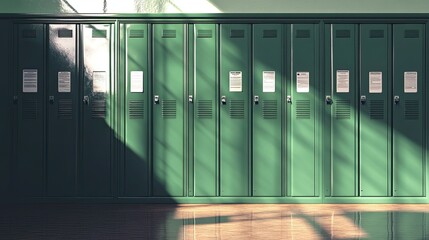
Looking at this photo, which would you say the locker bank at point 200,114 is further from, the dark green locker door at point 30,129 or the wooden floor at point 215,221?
the wooden floor at point 215,221

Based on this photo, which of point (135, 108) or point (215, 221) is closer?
point (215, 221)

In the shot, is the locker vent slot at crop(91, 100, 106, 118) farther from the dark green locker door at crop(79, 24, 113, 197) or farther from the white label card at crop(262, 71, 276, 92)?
the white label card at crop(262, 71, 276, 92)

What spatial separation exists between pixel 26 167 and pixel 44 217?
5.27 feet

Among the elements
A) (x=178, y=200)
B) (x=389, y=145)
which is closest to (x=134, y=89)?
(x=178, y=200)

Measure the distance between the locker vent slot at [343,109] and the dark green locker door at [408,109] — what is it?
Answer: 562mm

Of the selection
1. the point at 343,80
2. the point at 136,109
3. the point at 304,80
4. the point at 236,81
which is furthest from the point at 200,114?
the point at 343,80

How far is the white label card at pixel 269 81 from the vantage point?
10305 millimetres

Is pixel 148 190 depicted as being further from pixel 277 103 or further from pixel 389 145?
pixel 389 145

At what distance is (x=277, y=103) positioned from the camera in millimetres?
10297

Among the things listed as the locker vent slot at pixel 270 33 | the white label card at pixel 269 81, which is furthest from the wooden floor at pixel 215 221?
the locker vent slot at pixel 270 33

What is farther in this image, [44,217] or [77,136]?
[77,136]

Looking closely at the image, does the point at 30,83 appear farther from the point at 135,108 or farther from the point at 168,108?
the point at 168,108

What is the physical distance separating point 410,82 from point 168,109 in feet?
9.87

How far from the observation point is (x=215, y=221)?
8.45 metres
